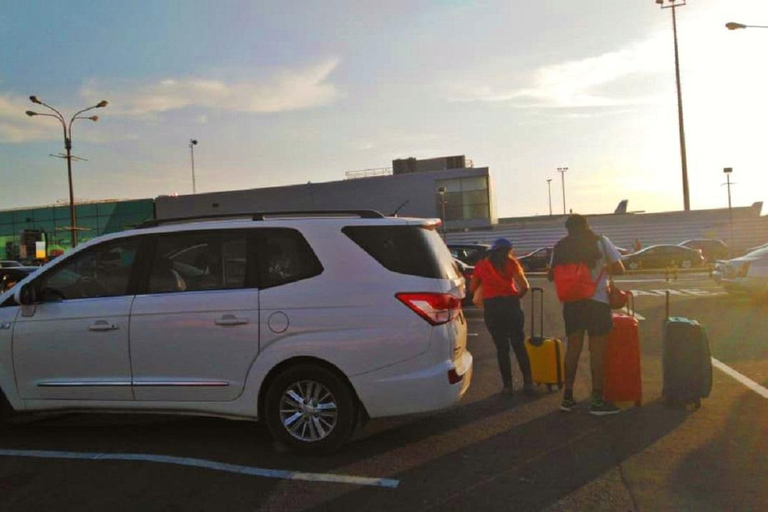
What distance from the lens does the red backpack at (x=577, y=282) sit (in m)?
5.95

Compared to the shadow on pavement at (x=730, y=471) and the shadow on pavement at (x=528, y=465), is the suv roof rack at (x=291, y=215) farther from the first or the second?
the shadow on pavement at (x=730, y=471)

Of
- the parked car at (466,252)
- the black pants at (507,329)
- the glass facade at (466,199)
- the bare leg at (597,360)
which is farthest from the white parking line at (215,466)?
the glass facade at (466,199)

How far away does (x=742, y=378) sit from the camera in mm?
7277

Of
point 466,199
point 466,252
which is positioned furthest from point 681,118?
point 466,252

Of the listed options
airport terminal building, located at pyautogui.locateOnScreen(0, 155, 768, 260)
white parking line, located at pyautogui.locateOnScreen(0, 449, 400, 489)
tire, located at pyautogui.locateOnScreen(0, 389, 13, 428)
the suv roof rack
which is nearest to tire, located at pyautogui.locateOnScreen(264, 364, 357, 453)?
white parking line, located at pyautogui.locateOnScreen(0, 449, 400, 489)

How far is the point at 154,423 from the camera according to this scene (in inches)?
248

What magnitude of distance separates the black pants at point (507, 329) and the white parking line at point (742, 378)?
7.60 ft

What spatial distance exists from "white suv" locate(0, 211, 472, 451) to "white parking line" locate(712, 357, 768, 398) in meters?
3.39

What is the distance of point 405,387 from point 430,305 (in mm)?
645

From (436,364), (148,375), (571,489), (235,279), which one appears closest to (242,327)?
(235,279)

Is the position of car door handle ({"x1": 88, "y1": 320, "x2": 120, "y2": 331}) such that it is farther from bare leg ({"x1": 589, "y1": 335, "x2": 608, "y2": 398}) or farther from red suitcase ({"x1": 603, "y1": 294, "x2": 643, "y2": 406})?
red suitcase ({"x1": 603, "y1": 294, "x2": 643, "y2": 406})

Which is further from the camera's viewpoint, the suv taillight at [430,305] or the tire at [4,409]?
the tire at [4,409]

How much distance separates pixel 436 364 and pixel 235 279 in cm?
173

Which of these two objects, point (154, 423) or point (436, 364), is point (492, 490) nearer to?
point (436, 364)
